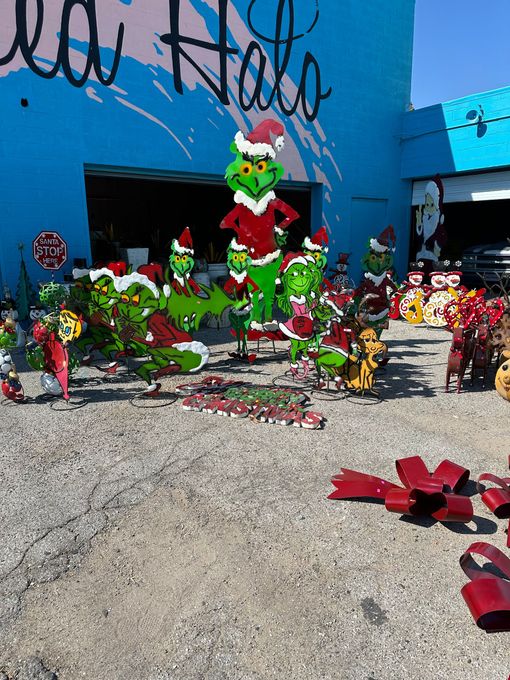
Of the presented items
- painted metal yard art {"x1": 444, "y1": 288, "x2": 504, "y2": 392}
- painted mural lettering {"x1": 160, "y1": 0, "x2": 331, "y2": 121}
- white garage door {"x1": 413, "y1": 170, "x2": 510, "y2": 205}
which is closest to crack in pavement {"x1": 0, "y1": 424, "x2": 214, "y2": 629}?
painted metal yard art {"x1": 444, "y1": 288, "x2": 504, "y2": 392}

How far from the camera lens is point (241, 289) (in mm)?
8898

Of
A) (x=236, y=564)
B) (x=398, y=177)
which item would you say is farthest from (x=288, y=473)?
(x=398, y=177)

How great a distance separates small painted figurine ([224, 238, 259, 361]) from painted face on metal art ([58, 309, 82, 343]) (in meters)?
2.92

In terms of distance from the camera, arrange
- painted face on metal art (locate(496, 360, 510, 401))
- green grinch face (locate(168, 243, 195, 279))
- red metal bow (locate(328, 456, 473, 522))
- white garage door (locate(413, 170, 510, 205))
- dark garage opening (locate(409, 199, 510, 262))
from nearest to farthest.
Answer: red metal bow (locate(328, 456, 473, 522))
painted face on metal art (locate(496, 360, 510, 401))
green grinch face (locate(168, 243, 195, 279))
white garage door (locate(413, 170, 510, 205))
dark garage opening (locate(409, 199, 510, 262))

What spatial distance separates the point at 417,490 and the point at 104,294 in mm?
5286

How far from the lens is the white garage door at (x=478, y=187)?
1480 centimetres

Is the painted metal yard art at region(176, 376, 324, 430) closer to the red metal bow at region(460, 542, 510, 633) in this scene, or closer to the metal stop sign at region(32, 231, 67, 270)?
the red metal bow at region(460, 542, 510, 633)

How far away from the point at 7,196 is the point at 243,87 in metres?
6.84

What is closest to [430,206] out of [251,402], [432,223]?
[432,223]

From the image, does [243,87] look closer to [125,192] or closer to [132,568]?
[125,192]

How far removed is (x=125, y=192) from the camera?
19.3m

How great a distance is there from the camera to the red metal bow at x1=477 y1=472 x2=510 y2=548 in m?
3.87

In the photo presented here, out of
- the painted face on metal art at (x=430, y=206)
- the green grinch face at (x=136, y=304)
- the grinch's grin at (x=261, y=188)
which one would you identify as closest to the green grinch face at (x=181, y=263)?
the grinch's grin at (x=261, y=188)

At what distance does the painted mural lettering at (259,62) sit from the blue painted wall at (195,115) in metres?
0.11
